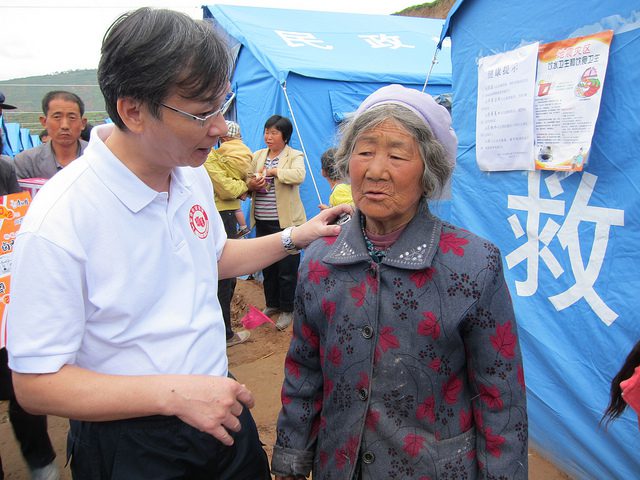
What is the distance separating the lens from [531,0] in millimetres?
2357

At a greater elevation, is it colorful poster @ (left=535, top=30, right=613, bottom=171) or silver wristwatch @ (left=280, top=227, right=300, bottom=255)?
colorful poster @ (left=535, top=30, right=613, bottom=171)

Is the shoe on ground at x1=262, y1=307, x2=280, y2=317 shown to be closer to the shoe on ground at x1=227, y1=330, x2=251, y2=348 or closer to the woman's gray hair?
the shoe on ground at x1=227, y1=330, x2=251, y2=348

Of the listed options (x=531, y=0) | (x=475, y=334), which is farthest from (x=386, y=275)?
(x=531, y=0)

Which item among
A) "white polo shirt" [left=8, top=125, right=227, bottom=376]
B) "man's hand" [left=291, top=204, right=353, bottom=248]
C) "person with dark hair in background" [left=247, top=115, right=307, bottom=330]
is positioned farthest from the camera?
"person with dark hair in background" [left=247, top=115, right=307, bottom=330]

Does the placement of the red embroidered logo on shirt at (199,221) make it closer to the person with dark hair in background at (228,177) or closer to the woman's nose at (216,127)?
the woman's nose at (216,127)

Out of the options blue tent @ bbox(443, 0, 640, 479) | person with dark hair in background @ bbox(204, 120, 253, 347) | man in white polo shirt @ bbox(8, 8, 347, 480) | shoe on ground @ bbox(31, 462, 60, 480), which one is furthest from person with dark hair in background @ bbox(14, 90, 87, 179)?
blue tent @ bbox(443, 0, 640, 479)

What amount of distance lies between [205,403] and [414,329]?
0.55 metres

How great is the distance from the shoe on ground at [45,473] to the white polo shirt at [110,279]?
1.76m

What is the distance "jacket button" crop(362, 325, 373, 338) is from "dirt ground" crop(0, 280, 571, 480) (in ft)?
6.58

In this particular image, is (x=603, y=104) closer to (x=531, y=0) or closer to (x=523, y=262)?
(x=531, y=0)

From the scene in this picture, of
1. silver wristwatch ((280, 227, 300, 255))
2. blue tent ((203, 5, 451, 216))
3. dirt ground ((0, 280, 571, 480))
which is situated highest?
blue tent ((203, 5, 451, 216))

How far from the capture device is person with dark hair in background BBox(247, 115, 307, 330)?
477cm

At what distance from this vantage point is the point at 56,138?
9.49 feet

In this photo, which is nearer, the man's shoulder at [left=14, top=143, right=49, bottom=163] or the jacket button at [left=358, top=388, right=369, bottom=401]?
the jacket button at [left=358, top=388, right=369, bottom=401]
